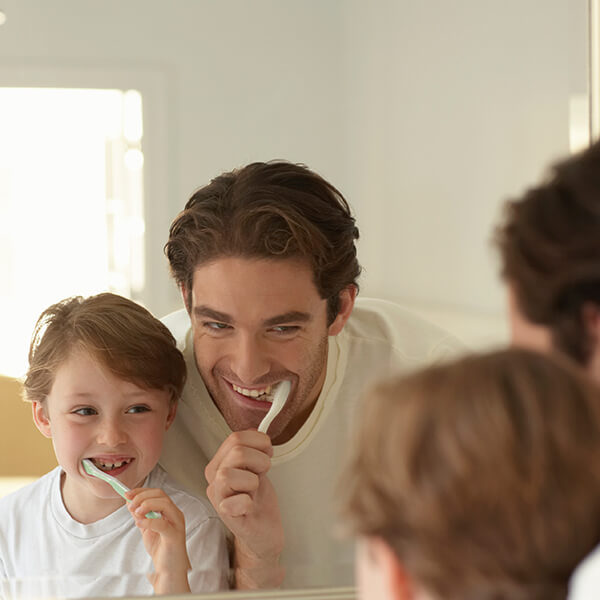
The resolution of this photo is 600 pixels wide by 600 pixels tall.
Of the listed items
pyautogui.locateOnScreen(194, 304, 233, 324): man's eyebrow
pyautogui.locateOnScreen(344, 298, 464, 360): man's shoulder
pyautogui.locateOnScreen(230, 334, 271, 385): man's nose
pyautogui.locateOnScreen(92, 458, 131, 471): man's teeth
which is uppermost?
pyautogui.locateOnScreen(194, 304, 233, 324): man's eyebrow

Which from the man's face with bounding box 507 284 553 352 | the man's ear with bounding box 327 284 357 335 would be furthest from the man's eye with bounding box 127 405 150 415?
the man's face with bounding box 507 284 553 352

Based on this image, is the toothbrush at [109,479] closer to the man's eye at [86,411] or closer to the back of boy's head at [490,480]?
the man's eye at [86,411]

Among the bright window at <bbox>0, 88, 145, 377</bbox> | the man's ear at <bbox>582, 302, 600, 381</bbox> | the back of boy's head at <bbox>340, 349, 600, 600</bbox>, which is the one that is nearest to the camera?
the back of boy's head at <bbox>340, 349, 600, 600</bbox>

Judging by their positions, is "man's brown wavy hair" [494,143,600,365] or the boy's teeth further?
the boy's teeth

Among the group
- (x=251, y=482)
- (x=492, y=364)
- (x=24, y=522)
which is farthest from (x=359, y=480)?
(x=24, y=522)

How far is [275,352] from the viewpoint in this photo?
0.81 meters

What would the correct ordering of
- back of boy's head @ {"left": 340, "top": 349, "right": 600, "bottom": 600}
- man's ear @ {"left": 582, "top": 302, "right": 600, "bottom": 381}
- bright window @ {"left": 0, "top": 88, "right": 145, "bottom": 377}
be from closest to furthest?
back of boy's head @ {"left": 340, "top": 349, "right": 600, "bottom": 600}, man's ear @ {"left": 582, "top": 302, "right": 600, "bottom": 381}, bright window @ {"left": 0, "top": 88, "right": 145, "bottom": 377}

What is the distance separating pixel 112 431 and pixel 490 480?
1.82ft

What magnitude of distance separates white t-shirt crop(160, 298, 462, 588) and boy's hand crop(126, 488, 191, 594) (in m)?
0.03

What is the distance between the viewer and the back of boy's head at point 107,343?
2.58 ft

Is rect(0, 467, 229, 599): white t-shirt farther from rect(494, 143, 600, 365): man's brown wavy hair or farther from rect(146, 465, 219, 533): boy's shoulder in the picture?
rect(494, 143, 600, 365): man's brown wavy hair

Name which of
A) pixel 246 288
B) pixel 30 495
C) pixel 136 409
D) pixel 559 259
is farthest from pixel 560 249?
pixel 30 495

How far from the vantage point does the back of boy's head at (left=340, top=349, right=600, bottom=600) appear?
33cm

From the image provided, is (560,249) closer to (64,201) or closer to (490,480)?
(490,480)
